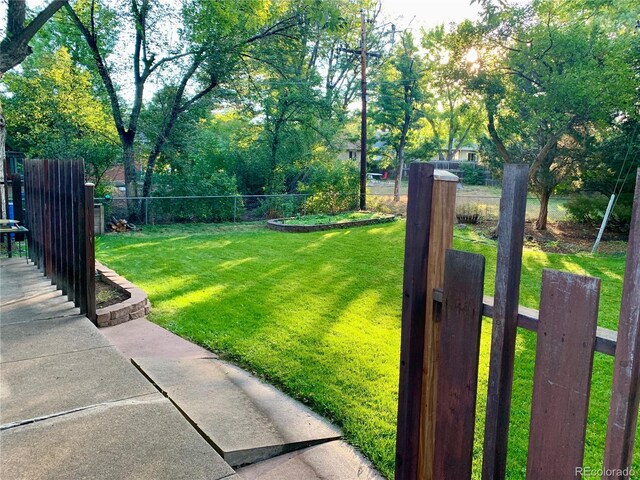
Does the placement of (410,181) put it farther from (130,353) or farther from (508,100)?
(508,100)

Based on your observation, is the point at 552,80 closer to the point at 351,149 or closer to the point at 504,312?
the point at 504,312

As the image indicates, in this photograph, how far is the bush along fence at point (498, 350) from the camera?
1.05m

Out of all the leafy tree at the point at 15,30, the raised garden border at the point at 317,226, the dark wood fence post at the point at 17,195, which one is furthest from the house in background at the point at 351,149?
the dark wood fence post at the point at 17,195

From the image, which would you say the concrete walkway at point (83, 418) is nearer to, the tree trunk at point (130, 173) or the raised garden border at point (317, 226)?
the raised garden border at point (317, 226)

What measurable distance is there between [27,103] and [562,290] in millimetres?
15062

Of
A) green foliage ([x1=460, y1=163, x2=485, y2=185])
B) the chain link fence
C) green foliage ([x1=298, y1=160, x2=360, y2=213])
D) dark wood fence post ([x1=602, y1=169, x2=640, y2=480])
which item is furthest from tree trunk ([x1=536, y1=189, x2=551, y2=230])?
green foliage ([x1=460, y1=163, x2=485, y2=185])

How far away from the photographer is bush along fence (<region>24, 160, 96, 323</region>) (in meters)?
3.77

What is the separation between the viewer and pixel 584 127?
1203 centimetres

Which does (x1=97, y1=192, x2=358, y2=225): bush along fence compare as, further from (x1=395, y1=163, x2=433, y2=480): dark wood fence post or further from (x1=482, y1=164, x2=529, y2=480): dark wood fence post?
(x1=482, y1=164, x2=529, y2=480): dark wood fence post

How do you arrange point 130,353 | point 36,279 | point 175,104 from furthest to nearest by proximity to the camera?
point 175,104 → point 36,279 → point 130,353

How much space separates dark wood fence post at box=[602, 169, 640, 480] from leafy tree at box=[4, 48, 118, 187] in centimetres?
1342

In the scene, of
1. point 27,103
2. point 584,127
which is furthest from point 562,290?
point 27,103

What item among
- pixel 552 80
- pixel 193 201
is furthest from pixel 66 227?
pixel 552 80

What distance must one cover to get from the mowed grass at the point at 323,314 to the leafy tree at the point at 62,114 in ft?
13.0
